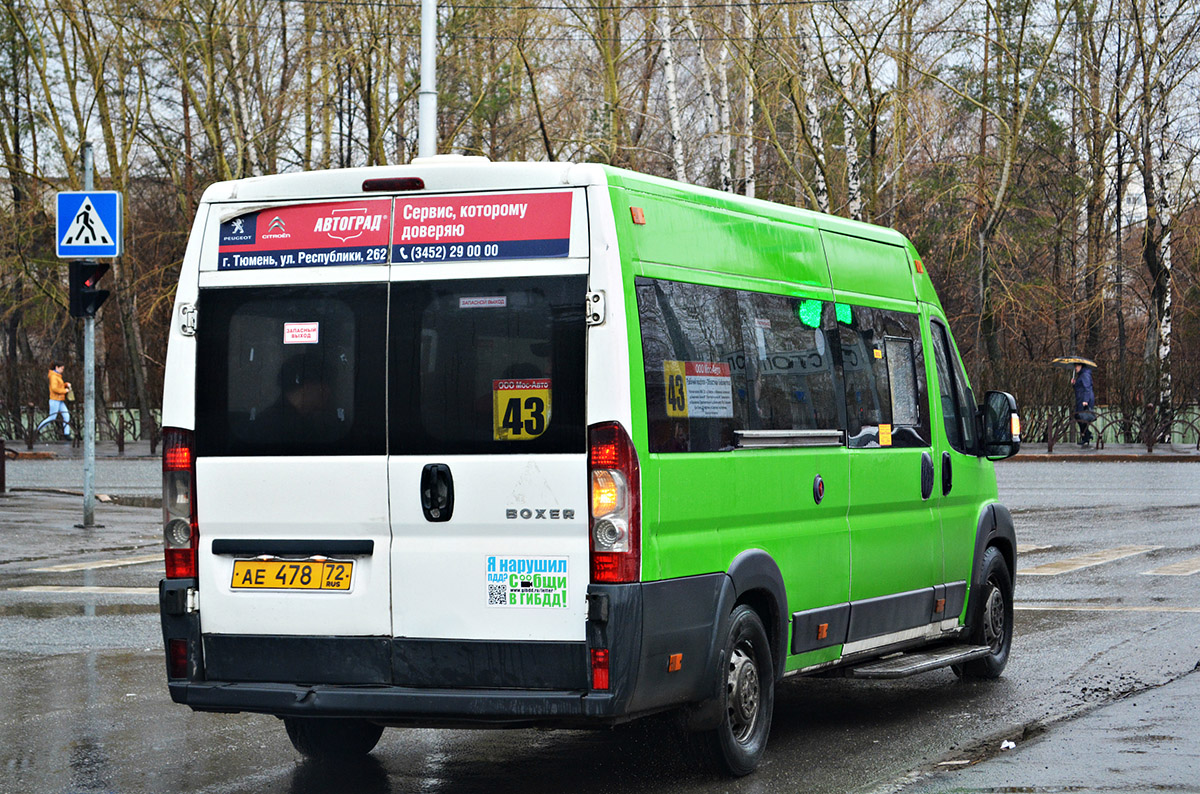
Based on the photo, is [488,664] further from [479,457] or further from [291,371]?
[291,371]

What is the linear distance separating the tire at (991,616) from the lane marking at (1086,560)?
15.3 ft

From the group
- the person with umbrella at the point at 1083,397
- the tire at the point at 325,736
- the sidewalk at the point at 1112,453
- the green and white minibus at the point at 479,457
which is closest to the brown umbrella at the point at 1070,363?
the person with umbrella at the point at 1083,397

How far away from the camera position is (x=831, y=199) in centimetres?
3388

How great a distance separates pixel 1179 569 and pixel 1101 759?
811 cm

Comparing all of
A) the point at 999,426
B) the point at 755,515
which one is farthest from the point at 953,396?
the point at 755,515

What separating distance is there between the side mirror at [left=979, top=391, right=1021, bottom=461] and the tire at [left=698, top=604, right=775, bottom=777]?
8.92 feet

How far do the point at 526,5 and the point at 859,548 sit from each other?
1212 inches

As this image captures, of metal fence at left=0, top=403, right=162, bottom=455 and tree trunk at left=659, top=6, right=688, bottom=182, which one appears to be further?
metal fence at left=0, top=403, right=162, bottom=455

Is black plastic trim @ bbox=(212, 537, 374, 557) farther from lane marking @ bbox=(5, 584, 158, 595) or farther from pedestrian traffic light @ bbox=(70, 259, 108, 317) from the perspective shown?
pedestrian traffic light @ bbox=(70, 259, 108, 317)

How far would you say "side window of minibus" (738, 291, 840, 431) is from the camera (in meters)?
7.02

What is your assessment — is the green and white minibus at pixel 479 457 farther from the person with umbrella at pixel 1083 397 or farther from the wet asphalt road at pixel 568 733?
the person with umbrella at pixel 1083 397

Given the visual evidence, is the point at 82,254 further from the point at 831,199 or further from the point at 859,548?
the point at 831,199

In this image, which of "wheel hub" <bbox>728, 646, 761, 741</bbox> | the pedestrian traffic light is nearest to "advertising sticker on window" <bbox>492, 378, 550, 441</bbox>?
"wheel hub" <bbox>728, 646, 761, 741</bbox>

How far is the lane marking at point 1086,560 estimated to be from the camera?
46.7 feet
